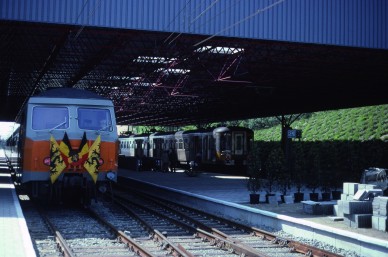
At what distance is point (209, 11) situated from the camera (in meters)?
16.5

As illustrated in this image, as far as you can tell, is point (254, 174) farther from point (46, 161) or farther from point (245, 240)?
point (46, 161)

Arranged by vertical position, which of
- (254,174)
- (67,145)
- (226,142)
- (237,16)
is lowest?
(254,174)

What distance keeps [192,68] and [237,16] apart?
8845 millimetres

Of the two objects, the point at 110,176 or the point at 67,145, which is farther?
the point at 110,176

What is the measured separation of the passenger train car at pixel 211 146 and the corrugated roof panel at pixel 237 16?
1162 cm

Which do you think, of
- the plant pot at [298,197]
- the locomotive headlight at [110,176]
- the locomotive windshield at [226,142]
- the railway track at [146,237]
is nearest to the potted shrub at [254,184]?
the plant pot at [298,197]

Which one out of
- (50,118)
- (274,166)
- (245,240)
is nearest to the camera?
(245,240)

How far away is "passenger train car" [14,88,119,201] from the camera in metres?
13.1

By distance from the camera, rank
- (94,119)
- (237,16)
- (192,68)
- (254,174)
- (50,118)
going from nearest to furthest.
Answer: (50,118), (94,119), (237,16), (254,174), (192,68)

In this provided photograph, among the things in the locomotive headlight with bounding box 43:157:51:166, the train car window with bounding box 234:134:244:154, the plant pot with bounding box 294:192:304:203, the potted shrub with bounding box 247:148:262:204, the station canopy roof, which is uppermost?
the station canopy roof

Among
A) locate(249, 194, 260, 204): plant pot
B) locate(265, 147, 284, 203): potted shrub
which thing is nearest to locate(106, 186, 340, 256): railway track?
locate(249, 194, 260, 204): plant pot

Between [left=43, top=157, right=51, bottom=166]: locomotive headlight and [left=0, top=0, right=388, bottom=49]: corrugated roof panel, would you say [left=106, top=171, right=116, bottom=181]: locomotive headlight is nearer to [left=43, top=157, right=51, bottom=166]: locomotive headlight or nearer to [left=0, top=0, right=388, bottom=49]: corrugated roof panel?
[left=43, top=157, right=51, bottom=166]: locomotive headlight

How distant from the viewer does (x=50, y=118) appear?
13.6 metres

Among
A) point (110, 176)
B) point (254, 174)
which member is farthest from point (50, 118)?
point (254, 174)
